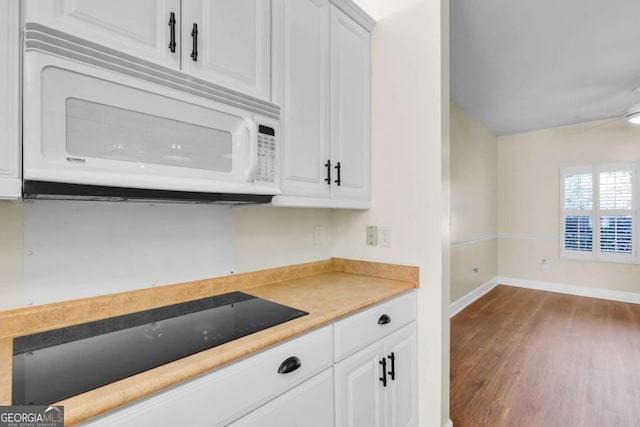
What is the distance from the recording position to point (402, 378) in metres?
1.64

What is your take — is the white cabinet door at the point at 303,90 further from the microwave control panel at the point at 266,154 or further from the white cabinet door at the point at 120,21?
the white cabinet door at the point at 120,21

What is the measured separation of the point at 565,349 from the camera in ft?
9.75

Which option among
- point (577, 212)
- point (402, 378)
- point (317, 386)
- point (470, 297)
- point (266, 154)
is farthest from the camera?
point (577, 212)

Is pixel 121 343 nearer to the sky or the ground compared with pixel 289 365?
nearer to the sky

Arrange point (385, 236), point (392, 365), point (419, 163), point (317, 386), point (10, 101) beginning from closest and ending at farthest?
point (10, 101) → point (317, 386) → point (392, 365) → point (419, 163) → point (385, 236)

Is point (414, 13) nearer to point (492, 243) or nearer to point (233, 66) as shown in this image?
point (233, 66)

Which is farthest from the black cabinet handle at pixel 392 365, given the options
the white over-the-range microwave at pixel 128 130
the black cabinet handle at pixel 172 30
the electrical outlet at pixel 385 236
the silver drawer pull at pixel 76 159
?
the black cabinet handle at pixel 172 30

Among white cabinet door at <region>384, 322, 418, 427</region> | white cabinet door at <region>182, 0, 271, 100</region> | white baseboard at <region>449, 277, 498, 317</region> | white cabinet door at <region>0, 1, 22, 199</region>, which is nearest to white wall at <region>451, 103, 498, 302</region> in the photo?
white baseboard at <region>449, 277, 498, 317</region>

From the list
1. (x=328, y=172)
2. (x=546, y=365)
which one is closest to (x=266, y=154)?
(x=328, y=172)

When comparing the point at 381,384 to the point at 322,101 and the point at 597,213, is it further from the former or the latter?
the point at 597,213

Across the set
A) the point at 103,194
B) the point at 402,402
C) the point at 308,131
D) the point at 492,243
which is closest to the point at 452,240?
the point at 492,243

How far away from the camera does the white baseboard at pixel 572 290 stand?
14.7ft

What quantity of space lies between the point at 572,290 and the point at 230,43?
596 centimetres

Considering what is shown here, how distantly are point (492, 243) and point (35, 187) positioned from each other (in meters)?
5.90
